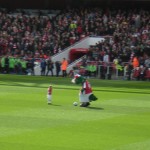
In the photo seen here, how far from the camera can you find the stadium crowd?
1902 inches

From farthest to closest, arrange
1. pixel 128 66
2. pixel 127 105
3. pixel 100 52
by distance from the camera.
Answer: pixel 100 52 < pixel 128 66 < pixel 127 105

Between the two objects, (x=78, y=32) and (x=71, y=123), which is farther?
(x=78, y=32)

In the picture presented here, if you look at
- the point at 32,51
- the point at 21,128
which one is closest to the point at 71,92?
the point at 21,128

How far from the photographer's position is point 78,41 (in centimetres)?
5266

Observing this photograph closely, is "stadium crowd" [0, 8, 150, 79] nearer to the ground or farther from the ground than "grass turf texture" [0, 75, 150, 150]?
farther from the ground

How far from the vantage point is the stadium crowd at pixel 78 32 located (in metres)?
48.3

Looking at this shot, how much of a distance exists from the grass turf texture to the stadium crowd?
65.3ft

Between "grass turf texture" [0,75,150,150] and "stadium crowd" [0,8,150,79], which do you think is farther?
"stadium crowd" [0,8,150,79]

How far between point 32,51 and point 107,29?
6904 mm

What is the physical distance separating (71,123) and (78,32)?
35.9 m

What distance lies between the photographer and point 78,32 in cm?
5384

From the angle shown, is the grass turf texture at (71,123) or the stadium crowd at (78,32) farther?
the stadium crowd at (78,32)

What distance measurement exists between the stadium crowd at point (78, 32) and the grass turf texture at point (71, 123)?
19.9 metres

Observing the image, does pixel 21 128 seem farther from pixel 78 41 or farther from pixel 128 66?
pixel 78 41
